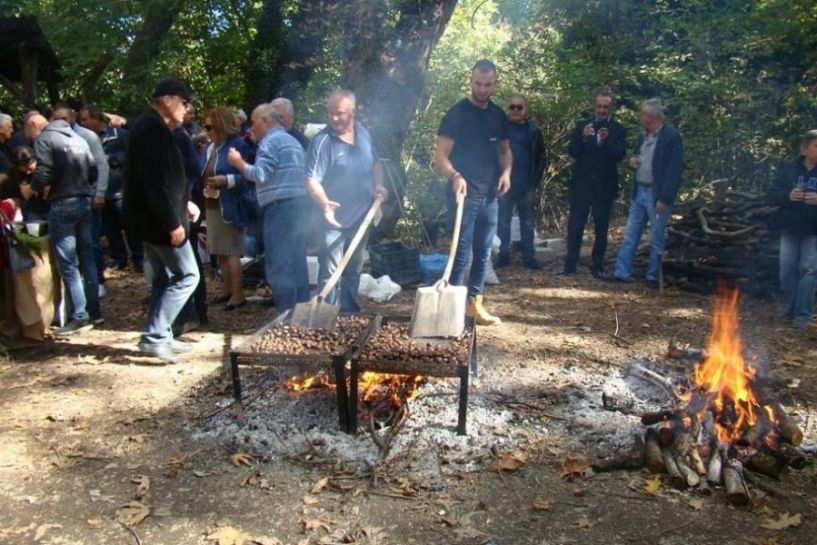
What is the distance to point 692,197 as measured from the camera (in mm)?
11266

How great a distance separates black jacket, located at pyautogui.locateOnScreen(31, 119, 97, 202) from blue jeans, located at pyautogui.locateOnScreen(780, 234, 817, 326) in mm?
6604

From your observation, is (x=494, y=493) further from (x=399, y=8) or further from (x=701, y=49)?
(x=701, y=49)

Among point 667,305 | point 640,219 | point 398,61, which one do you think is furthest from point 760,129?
point 398,61

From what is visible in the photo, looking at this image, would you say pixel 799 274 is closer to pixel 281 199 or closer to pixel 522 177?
pixel 522 177

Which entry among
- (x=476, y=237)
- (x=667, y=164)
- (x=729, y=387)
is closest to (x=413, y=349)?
(x=729, y=387)

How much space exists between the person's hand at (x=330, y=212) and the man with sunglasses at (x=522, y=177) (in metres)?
3.37

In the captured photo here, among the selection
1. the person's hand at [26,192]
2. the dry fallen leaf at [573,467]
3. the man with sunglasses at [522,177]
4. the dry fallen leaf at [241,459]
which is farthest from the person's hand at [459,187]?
the person's hand at [26,192]

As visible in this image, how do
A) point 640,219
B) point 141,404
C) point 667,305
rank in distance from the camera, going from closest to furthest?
point 141,404
point 667,305
point 640,219

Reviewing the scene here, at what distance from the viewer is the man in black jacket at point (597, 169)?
25.9 ft

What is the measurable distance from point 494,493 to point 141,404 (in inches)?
101

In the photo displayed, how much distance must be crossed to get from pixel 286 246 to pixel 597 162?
4178 millimetres

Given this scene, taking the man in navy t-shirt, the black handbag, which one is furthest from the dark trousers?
the black handbag

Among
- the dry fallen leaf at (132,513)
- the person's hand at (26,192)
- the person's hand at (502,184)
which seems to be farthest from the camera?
the person's hand at (26,192)

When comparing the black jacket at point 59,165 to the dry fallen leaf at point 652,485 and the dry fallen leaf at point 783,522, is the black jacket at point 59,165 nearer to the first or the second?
the dry fallen leaf at point 652,485
